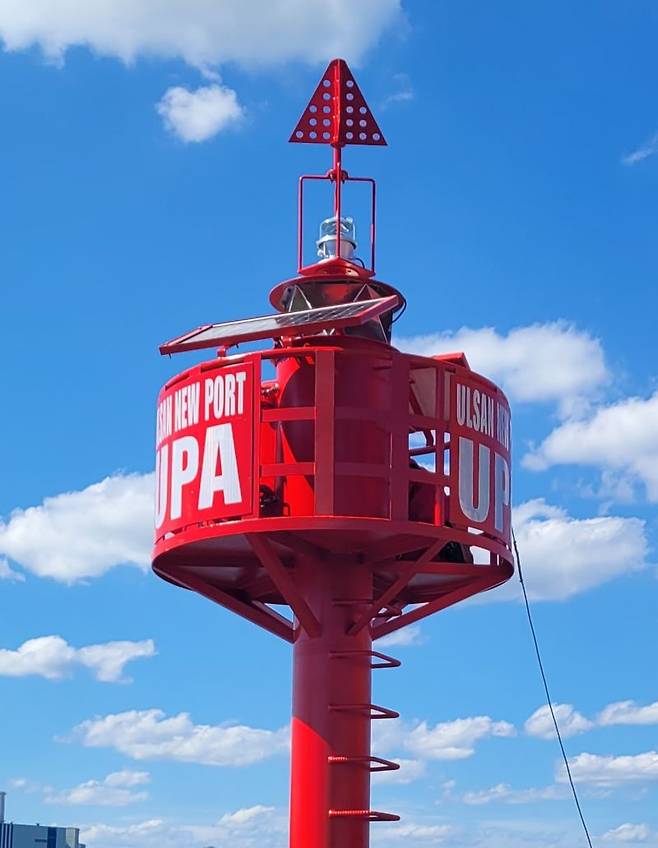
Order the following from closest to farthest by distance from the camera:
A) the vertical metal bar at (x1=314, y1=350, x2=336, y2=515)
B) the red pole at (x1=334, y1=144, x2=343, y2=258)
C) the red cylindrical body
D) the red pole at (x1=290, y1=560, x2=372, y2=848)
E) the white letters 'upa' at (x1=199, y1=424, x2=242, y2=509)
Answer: the vertical metal bar at (x1=314, y1=350, x2=336, y2=515)
the red cylindrical body
the white letters 'upa' at (x1=199, y1=424, x2=242, y2=509)
the red pole at (x1=290, y1=560, x2=372, y2=848)
the red pole at (x1=334, y1=144, x2=343, y2=258)

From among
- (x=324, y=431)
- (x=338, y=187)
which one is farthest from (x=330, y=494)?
(x=338, y=187)

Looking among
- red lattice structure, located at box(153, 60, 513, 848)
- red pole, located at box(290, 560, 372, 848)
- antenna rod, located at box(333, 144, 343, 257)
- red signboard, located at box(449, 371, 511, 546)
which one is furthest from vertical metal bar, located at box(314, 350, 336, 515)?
antenna rod, located at box(333, 144, 343, 257)

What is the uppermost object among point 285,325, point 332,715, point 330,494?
point 285,325

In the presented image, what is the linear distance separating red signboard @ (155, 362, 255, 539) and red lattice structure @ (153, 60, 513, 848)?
0.03 m

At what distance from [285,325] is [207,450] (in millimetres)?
2589

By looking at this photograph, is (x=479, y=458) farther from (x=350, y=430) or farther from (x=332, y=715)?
(x=332, y=715)

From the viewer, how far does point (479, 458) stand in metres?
29.1

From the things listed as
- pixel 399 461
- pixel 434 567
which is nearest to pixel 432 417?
pixel 399 461

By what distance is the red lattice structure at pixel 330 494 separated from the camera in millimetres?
27328

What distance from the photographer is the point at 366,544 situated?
2873 cm

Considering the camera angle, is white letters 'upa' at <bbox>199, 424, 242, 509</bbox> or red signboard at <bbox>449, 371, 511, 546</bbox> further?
red signboard at <bbox>449, 371, 511, 546</bbox>

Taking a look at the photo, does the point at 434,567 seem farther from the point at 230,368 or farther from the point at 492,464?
the point at 230,368

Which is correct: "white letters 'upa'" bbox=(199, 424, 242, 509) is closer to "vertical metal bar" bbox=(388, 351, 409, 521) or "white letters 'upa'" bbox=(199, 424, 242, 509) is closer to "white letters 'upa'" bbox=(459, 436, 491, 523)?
"vertical metal bar" bbox=(388, 351, 409, 521)

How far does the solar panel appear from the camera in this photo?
28172 millimetres
